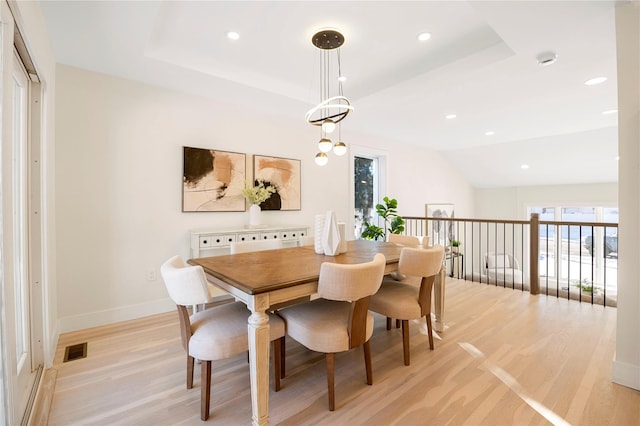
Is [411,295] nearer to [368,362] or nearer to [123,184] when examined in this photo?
[368,362]

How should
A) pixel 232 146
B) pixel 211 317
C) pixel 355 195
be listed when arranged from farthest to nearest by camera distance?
pixel 355 195 < pixel 232 146 < pixel 211 317

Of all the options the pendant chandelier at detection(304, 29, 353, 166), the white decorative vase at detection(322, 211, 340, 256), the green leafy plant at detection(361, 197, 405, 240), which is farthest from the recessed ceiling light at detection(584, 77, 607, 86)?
the white decorative vase at detection(322, 211, 340, 256)

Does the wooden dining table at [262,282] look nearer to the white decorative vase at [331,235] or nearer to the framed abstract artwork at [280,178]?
the white decorative vase at [331,235]

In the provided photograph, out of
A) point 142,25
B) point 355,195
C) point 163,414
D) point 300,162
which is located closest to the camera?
point 163,414

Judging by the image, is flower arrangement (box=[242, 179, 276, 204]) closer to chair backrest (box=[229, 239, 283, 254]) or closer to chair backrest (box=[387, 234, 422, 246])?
chair backrest (box=[229, 239, 283, 254])

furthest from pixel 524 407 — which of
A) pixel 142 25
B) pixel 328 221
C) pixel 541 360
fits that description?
pixel 142 25

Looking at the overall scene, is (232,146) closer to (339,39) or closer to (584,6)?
(339,39)

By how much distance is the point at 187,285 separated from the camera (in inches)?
62.4

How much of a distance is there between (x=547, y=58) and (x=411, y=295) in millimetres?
2345

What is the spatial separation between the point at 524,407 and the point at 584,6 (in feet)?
8.20

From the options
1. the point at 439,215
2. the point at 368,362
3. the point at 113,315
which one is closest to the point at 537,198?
the point at 439,215

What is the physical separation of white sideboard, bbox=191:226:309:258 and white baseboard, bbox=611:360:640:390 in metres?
3.09

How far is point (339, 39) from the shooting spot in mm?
2551

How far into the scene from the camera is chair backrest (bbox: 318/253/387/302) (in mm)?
1622
